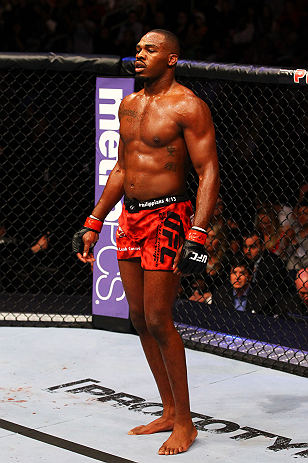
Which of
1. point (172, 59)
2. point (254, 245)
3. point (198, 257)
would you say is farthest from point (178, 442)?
point (254, 245)

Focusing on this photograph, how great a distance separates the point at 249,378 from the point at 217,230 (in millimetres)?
1507

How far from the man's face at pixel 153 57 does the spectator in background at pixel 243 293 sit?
2.16 m

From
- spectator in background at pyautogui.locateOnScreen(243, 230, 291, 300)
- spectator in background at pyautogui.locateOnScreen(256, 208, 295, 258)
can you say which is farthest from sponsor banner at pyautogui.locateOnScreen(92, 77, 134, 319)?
spectator in background at pyautogui.locateOnScreen(256, 208, 295, 258)

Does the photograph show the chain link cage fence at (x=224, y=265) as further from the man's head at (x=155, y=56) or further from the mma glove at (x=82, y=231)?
the mma glove at (x=82, y=231)

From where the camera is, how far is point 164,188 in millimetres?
2545

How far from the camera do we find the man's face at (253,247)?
4.69 m

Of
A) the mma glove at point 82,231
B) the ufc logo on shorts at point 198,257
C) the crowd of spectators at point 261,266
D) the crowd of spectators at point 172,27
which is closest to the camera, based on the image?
the ufc logo on shorts at point 198,257

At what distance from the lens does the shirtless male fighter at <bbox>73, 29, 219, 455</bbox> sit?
2.47 metres

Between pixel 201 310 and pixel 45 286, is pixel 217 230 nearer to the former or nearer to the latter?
pixel 201 310

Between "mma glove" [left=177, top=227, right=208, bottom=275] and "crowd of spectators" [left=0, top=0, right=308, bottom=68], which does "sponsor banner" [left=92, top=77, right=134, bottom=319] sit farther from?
"crowd of spectators" [left=0, top=0, right=308, bottom=68]

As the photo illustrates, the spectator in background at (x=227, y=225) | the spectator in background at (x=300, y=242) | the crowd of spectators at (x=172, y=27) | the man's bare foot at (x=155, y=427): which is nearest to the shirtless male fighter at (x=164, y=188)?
the man's bare foot at (x=155, y=427)

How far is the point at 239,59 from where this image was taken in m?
7.99

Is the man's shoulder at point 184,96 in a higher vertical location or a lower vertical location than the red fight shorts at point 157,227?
higher

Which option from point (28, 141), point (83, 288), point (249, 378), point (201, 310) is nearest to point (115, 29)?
point (28, 141)
